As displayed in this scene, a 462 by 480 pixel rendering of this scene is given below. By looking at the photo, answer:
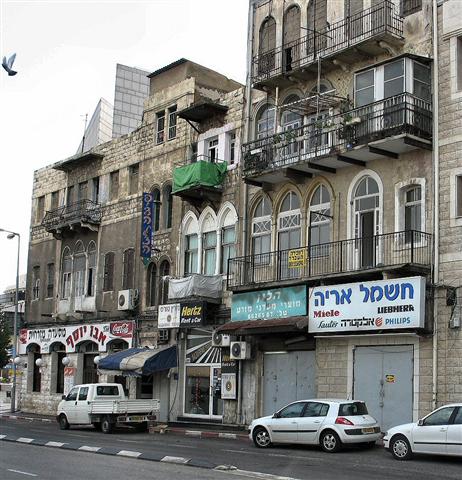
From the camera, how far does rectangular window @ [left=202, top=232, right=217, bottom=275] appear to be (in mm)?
35244

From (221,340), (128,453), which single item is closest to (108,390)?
(221,340)

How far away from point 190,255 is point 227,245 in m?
2.73

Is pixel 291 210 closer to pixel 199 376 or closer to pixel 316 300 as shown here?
pixel 316 300

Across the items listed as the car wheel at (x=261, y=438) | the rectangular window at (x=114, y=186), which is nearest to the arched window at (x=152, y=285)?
the rectangular window at (x=114, y=186)

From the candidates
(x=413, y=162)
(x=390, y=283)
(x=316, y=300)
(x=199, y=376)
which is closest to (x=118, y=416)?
(x=199, y=376)

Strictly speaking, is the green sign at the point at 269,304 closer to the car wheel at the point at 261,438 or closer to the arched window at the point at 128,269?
the car wheel at the point at 261,438

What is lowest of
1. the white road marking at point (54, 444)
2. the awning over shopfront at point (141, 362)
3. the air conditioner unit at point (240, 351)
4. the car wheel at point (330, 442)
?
the white road marking at point (54, 444)

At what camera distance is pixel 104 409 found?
30.5 m

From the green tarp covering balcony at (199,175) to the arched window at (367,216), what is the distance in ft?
24.7

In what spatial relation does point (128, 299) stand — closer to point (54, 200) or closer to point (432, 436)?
point (54, 200)

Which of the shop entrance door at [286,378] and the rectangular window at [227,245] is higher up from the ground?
the rectangular window at [227,245]

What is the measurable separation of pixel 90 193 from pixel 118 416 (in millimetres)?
Result: 16943

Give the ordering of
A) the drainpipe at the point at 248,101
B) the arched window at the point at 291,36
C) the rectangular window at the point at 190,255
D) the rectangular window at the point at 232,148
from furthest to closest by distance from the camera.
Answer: the rectangular window at the point at 190,255 → the rectangular window at the point at 232,148 → the drainpipe at the point at 248,101 → the arched window at the point at 291,36

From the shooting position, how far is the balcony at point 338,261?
26188 millimetres
